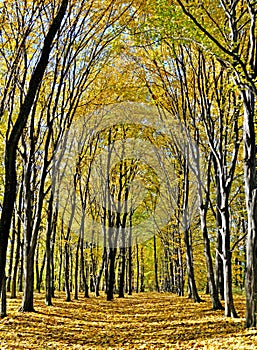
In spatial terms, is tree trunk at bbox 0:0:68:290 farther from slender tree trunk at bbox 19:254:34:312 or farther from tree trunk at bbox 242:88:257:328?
slender tree trunk at bbox 19:254:34:312

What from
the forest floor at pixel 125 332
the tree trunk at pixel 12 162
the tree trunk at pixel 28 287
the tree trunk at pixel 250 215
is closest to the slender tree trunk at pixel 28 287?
the tree trunk at pixel 28 287

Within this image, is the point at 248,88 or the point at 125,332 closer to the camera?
the point at 248,88

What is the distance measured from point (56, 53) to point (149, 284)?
5261 centimetres

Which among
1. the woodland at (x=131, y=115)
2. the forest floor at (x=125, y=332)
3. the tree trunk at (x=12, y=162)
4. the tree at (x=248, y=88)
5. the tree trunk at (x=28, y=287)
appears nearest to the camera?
the tree trunk at (x=12, y=162)

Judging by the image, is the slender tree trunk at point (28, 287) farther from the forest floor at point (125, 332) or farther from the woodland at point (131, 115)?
the forest floor at point (125, 332)

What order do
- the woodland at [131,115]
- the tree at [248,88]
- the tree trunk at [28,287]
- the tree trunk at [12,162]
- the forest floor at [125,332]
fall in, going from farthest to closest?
the tree trunk at [28,287]
the woodland at [131,115]
the tree at [248,88]
the forest floor at [125,332]
the tree trunk at [12,162]

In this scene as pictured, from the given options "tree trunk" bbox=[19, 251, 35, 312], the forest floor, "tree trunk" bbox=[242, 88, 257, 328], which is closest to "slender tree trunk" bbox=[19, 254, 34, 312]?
"tree trunk" bbox=[19, 251, 35, 312]

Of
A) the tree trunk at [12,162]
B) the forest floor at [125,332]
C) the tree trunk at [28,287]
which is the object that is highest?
the tree trunk at [12,162]

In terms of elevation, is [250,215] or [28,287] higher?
[250,215]

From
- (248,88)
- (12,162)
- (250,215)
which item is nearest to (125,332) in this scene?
(250,215)

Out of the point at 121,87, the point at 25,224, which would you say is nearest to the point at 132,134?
the point at 121,87

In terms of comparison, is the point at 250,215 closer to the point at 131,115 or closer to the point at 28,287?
the point at 28,287

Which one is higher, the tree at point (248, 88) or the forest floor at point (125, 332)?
the tree at point (248, 88)

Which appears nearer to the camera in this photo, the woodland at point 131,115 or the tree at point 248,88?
Answer: the tree at point 248,88
